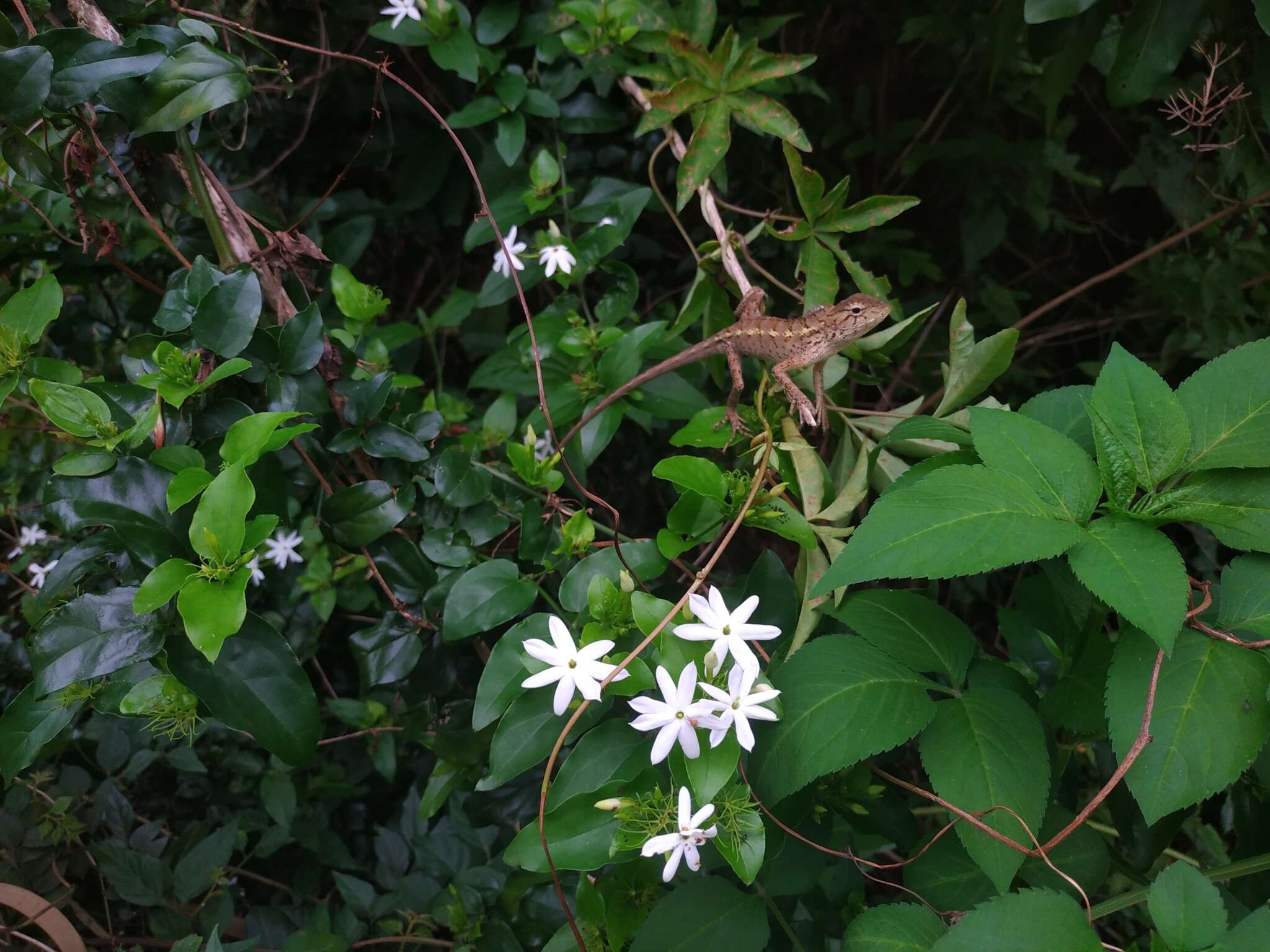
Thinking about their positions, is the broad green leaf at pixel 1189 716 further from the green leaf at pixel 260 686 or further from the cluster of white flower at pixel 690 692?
the green leaf at pixel 260 686

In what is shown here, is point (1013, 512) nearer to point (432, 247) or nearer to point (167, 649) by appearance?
point (167, 649)

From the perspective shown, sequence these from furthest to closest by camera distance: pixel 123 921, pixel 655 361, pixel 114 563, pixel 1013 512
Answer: pixel 655 361 → pixel 123 921 → pixel 114 563 → pixel 1013 512

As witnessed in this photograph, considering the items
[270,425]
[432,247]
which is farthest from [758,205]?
[270,425]

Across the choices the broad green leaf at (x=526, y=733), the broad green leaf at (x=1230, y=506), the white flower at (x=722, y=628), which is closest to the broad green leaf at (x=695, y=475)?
the white flower at (x=722, y=628)

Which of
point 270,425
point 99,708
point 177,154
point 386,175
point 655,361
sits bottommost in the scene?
point 99,708

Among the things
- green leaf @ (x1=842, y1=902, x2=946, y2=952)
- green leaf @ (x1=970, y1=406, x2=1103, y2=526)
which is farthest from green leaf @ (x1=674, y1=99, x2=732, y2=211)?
green leaf @ (x1=842, y1=902, x2=946, y2=952)

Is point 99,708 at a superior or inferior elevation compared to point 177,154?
inferior
